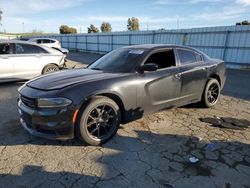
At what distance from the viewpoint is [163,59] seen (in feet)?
15.7

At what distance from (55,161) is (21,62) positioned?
18.1 feet

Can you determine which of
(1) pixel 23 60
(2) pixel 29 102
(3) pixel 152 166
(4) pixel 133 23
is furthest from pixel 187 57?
(4) pixel 133 23

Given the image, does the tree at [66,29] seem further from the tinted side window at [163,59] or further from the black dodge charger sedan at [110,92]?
the tinted side window at [163,59]

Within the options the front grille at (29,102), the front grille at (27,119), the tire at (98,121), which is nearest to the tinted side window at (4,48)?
the front grille at (29,102)

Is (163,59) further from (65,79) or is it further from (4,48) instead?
(4,48)

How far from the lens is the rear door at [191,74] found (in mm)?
4917

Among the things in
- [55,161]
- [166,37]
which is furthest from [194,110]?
[166,37]

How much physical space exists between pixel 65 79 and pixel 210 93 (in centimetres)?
348

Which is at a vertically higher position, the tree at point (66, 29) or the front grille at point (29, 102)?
the tree at point (66, 29)

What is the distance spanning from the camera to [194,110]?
558 cm

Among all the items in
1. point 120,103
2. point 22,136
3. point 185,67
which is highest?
point 185,67

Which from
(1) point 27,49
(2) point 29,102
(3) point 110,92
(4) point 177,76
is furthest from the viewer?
(1) point 27,49

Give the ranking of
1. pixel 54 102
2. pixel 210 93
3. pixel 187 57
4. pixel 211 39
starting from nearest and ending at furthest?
pixel 54 102, pixel 187 57, pixel 210 93, pixel 211 39

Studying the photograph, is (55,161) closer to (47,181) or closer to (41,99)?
(47,181)
